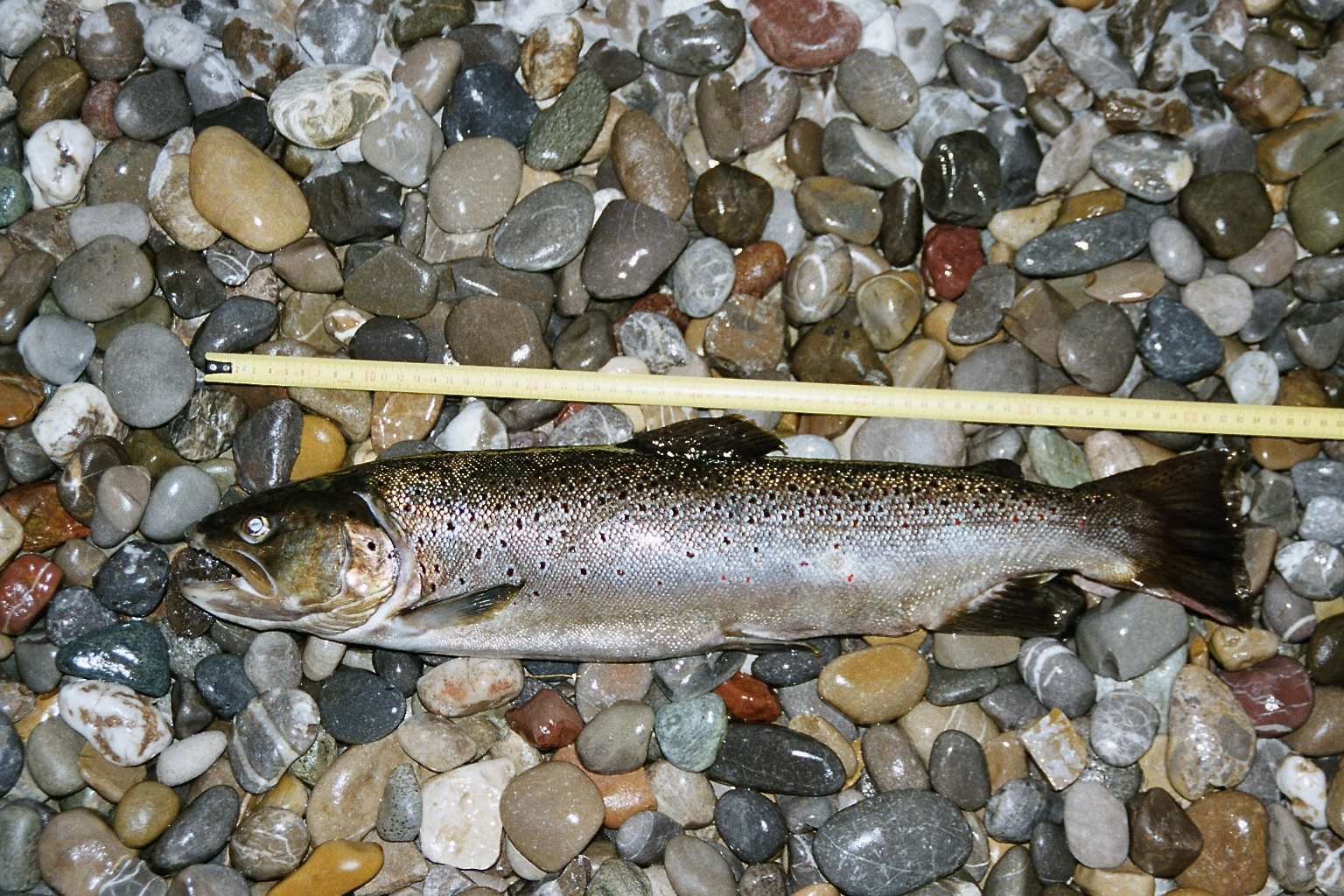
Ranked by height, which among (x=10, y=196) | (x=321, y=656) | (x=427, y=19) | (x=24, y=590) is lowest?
(x=321, y=656)

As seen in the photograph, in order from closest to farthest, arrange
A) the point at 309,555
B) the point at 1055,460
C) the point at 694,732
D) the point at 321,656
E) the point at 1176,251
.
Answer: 1. the point at 309,555
2. the point at 694,732
3. the point at 321,656
4. the point at 1055,460
5. the point at 1176,251

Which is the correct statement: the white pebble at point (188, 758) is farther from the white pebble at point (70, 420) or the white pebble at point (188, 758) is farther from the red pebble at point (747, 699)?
the red pebble at point (747, 699)

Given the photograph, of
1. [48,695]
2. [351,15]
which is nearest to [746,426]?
[351,15]

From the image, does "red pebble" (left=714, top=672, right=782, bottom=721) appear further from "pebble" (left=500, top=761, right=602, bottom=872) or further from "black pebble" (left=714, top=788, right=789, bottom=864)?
"pebble" (left=500, top=761, right=602, bottom=872)

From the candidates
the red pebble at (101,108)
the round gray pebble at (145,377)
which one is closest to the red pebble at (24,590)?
the round gray pebble at (145,377)

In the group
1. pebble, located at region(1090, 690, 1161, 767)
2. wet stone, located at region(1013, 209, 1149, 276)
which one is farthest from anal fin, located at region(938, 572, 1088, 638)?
wet stone, located at region(1013, 209, 1149, 276)

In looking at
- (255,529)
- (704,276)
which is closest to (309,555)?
(255,529)

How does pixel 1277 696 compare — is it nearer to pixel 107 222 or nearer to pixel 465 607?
pixel 465 607
